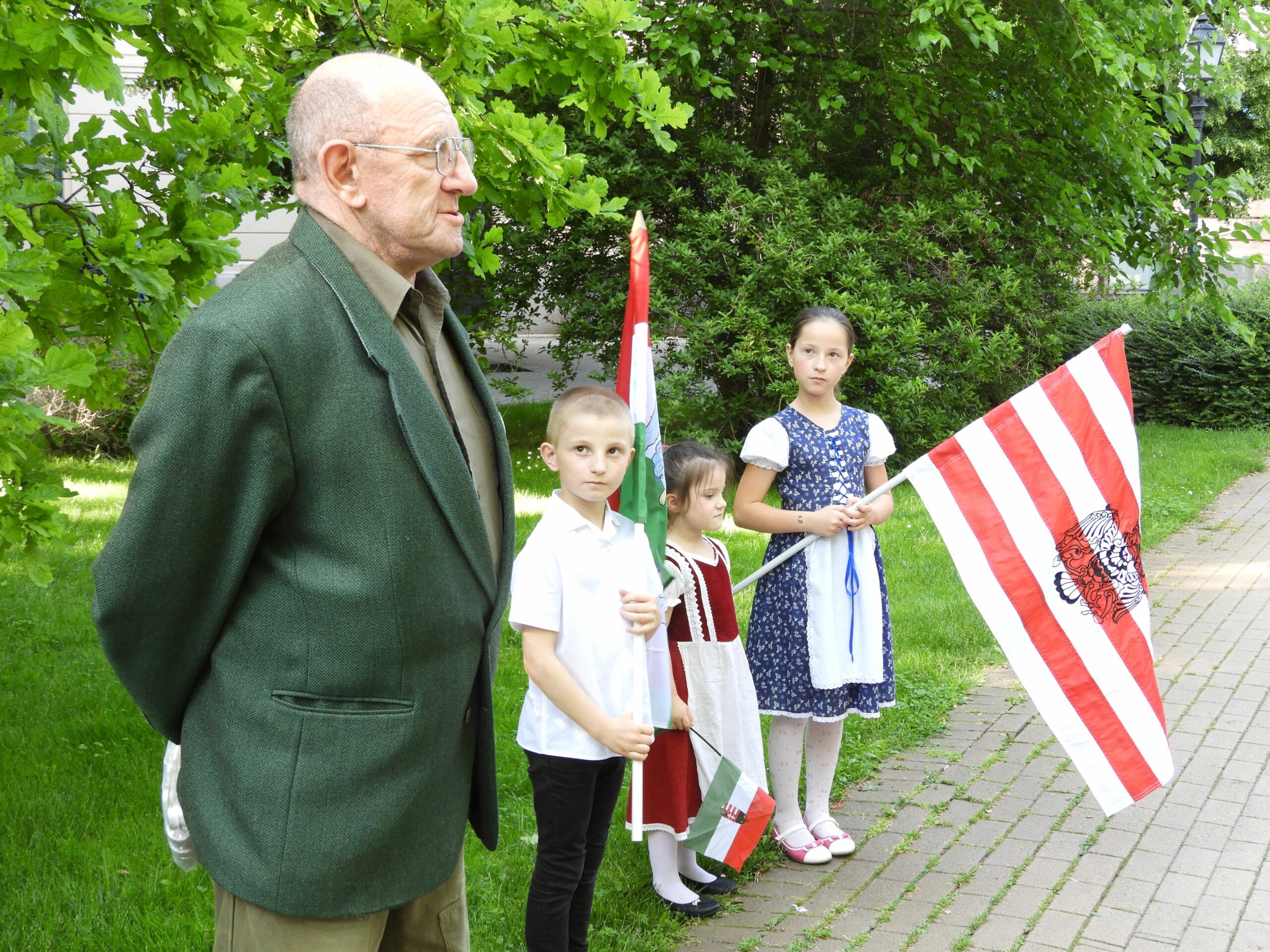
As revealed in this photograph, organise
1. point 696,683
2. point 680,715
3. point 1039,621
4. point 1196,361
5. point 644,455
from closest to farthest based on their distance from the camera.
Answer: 1. point 644,455
2. point 680,715
3. point 696,683
4. point 1039,621
5. point 1196,361

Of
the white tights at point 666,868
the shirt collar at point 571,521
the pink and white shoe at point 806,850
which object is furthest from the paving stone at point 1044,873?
the shirt collar at point 571,521

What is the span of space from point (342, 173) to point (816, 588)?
2.68 metres

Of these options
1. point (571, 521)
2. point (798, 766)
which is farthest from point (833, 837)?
point (571, 521)

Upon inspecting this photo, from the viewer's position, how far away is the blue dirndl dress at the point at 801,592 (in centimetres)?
430

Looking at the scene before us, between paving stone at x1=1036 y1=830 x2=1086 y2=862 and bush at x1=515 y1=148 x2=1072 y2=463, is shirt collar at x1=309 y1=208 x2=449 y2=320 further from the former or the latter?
bush at x1=515 y1=148 x2=1072 y2=463

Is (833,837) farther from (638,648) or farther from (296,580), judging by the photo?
(296,580)

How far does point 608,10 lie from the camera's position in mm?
4648

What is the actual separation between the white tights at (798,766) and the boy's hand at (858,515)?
2.32ft

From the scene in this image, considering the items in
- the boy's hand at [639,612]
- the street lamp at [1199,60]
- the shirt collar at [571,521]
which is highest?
the street lamp at [1199,60]

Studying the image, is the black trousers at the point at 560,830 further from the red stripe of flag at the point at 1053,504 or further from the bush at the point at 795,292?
the bush at the point at 795,292

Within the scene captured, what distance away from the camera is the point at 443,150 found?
210 centimetres

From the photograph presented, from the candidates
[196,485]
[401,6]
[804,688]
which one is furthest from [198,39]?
[804,688]

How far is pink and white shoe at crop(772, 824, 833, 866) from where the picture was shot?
431cm

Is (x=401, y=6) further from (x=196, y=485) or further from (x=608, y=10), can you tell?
(x=196, y=485)
